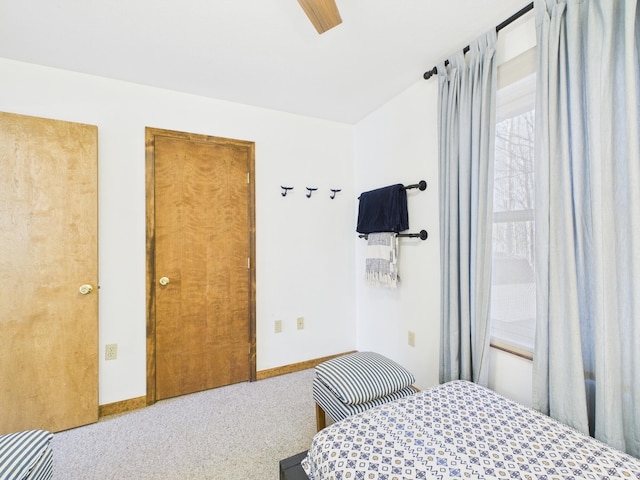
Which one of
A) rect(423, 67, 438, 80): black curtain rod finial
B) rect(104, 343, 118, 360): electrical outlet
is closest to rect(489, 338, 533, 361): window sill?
rect(423, 67, 438, 80): black curtain rod finial

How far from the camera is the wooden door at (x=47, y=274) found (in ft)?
5.96

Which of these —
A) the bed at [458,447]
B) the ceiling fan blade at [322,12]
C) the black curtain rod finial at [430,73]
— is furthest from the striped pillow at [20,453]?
the black curtain rod finial at [430,73]

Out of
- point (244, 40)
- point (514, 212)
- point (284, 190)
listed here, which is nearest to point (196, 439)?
point (284, 190)

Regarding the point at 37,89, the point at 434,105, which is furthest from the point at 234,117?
the point at 434,105

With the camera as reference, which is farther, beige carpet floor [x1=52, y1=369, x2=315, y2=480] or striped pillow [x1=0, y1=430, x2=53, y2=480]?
beige carpet floor [x1=52, y1=369, x2=315, y2=480]

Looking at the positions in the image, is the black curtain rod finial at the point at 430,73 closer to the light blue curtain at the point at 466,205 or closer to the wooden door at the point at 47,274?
the light blue curtain at the point at 466,205

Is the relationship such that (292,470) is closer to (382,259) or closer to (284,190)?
(382,259)

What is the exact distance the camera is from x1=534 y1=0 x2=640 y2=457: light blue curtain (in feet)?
3.66

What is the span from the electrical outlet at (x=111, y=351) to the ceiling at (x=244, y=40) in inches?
78.1

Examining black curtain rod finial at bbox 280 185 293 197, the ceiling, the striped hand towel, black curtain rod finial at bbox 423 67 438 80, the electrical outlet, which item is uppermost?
the ceiling

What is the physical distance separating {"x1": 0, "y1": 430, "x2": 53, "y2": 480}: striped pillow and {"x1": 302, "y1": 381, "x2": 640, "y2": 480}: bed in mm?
1008

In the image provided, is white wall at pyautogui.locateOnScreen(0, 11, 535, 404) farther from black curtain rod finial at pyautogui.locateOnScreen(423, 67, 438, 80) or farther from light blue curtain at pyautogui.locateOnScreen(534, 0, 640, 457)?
light blue curtain at pyautogui.locateOnScreen(534, 0, 640, 457)

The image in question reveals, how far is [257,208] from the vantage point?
2.62m

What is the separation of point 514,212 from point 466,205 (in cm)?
25
